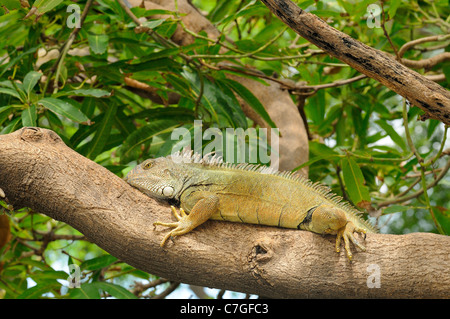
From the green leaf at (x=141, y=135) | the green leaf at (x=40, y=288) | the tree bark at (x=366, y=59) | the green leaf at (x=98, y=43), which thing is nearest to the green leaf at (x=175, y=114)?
the green leaf at (x=141, y=135)

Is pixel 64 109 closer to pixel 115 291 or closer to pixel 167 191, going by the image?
pixel 167 191

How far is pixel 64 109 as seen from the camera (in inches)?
150

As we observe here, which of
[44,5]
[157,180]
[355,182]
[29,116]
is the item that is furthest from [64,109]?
[355,182]

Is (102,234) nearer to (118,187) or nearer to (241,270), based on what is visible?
(118,187)

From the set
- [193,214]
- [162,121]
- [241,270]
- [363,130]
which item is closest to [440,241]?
[241,270]

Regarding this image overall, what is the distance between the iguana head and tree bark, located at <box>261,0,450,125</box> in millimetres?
1446

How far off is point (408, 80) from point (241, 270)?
1515 millimetres

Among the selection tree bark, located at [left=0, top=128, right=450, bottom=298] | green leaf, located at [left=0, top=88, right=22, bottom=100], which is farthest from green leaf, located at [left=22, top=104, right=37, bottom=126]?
tree bark, located at [left=0, top=128, right=450, bottom=298]

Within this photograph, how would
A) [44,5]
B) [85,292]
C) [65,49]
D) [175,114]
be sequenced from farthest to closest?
[175,114] < [65,49] < [85,292] < [44,5]

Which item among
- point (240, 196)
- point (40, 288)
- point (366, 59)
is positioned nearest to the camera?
point (366, 59)

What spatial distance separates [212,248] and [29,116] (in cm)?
195

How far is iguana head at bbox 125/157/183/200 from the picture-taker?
11.1ft

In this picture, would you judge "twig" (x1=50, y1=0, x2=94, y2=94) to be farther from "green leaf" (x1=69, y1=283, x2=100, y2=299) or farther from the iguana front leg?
the iguana front leg

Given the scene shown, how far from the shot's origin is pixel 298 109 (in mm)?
5984
